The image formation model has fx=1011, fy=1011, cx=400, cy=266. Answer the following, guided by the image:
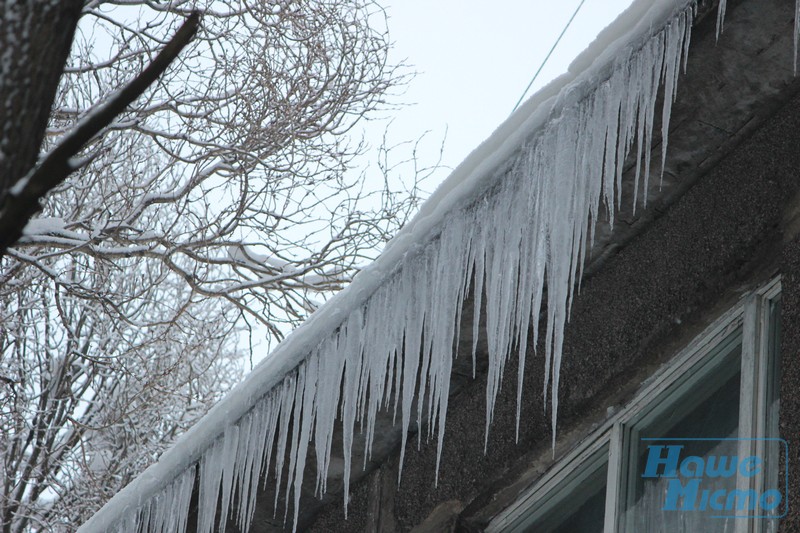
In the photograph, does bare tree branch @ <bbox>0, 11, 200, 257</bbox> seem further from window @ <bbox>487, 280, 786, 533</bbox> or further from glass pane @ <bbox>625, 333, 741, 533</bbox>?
glass pane @ <bbox>625, 333, 741, 533</bbox>

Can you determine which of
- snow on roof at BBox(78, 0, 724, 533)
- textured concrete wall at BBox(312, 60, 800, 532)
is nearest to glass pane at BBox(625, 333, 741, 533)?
textured concrete wall at BBox(312, 60, 800, 532)

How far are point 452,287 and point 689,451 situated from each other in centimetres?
74

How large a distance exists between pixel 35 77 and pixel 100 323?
1134cm

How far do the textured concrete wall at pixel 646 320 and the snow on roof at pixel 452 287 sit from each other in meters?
0.11

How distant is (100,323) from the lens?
470 inches

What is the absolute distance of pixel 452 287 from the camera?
268 cm

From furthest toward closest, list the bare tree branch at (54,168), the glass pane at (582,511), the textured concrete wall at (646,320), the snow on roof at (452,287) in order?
1. the glass pane at (582,511)
2. the textured concrete wall at (646,320)
3. the snow on roof at (452,287)
4. the bare tree branch at (54,168)

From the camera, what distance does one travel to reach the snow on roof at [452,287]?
92.9 inches

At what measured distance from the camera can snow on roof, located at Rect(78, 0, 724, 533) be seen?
2.36m

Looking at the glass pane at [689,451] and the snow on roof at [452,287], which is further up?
the snow on roof at [452,287]

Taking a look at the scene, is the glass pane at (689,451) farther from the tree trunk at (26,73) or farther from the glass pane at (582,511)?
the tree trunk at (26,73)

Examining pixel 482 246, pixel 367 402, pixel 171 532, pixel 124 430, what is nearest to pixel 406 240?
pixel 482 246

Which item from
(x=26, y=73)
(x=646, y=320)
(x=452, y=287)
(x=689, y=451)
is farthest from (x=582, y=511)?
(x=26, y=73)

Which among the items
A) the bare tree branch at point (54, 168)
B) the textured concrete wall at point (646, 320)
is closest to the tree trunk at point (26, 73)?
the bare tree branch at point (54, 168)
